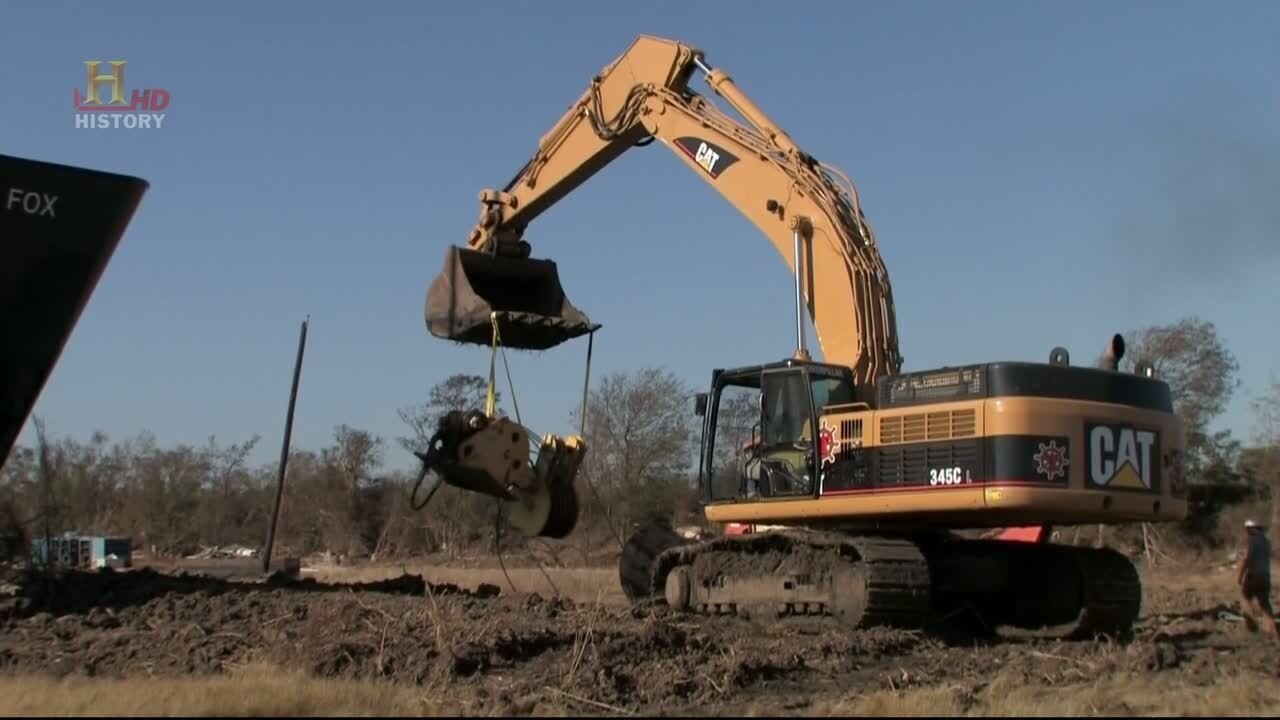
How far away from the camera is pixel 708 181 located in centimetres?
1442

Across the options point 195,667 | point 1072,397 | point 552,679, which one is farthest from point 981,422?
point 195,667

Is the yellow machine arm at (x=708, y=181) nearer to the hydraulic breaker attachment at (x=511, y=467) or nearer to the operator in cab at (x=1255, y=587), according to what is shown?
the hydraulic breaker attachment at (x=511, y=467)

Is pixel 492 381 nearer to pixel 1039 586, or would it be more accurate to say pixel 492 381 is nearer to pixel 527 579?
pixel 1039 586

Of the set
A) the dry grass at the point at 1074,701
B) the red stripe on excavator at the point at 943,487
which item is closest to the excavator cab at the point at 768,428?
the red stripe on excavator at the point at 943,487

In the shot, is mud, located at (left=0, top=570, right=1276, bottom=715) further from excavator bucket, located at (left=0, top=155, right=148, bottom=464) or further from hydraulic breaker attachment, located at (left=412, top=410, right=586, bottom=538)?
excavator bucket, located at (left=0, top=155, right=148, bottom=464)

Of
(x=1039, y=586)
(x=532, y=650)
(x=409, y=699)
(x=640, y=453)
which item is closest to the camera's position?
(x=409, y=699)

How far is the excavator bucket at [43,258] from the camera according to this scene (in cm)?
1291

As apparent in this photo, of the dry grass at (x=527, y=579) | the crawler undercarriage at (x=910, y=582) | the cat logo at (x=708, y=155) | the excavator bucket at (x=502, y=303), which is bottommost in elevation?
the dry grass at (x=527, y=579)

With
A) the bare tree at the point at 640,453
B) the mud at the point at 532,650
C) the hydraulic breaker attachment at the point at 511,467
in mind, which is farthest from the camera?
the bare tree at the point at 640,453

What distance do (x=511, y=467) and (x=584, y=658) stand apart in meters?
3.95

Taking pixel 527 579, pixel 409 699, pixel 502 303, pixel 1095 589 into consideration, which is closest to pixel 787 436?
pixel 1095 589

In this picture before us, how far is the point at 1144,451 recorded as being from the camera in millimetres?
11945

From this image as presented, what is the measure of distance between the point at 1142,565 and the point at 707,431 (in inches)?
799

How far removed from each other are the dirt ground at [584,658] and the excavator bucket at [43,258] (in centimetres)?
214
